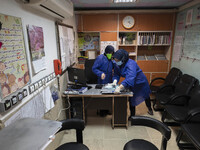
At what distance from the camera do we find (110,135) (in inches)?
95.9

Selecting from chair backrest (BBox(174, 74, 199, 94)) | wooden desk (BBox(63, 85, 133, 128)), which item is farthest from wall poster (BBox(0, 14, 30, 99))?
chair backrest (BBox(174, 74, 199, 94))

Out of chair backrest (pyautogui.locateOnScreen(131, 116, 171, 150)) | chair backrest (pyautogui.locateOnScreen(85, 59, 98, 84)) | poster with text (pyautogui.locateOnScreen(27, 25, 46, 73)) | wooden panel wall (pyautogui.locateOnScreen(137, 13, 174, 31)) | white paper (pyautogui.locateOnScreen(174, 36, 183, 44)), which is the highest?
wooden panel wall (pyautogui.locateOnScreen(137, 13, 174, 31))

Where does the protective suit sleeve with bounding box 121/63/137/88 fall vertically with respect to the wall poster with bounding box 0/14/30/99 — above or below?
below

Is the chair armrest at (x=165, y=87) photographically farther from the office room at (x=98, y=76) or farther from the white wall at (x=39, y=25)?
the white wall at (x=39, y=25)

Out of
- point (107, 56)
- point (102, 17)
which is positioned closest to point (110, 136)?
point (107, 56)

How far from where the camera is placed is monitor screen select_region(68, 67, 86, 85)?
235 centimetres

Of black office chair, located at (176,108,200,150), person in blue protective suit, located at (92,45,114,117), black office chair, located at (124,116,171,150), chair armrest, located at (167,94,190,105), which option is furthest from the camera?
person in blue protective suit, located at (92,45,114,117)

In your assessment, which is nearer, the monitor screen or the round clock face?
the monitor screen

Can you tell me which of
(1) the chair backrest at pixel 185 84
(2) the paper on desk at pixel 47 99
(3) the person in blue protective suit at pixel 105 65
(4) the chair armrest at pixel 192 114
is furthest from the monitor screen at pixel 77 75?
(1) the chair backrest at pixel 185 84

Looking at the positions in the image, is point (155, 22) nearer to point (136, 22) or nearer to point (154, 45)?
point (136, 22)

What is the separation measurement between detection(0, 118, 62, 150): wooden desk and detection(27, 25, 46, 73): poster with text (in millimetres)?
697

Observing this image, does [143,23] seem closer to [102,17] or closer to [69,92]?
[102,17]

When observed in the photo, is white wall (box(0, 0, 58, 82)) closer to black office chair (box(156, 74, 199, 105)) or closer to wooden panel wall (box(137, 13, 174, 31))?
black office chair (box(156, 74, 199, 105))

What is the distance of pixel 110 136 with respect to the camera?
2410mm
